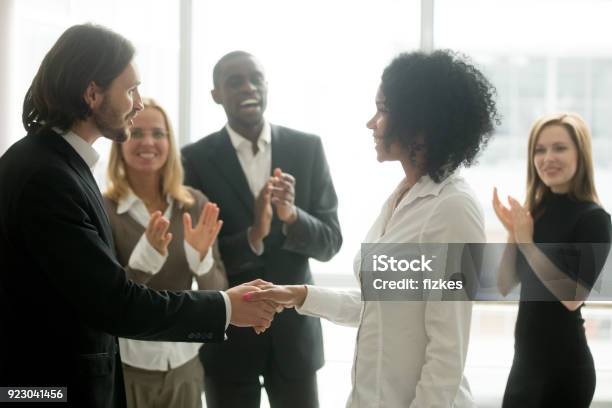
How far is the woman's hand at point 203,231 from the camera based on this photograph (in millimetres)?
2328

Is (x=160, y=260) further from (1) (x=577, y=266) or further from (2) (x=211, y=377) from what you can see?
(1) (x=577, y=266)

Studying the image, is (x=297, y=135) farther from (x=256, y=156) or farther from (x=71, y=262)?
(x=71, y=262)

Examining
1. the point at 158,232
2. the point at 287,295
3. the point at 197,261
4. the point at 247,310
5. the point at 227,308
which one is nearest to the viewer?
the point at 227,308

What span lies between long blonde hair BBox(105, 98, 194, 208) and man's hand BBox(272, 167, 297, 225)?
329 mm

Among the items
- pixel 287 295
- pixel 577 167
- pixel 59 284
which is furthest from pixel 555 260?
pixel 59 284

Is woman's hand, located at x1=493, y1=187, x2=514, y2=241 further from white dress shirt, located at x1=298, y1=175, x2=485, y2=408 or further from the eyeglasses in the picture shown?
the eyeglasses

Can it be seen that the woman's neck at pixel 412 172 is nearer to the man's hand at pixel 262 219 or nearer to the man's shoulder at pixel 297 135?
the man's hand at pixel 262 219

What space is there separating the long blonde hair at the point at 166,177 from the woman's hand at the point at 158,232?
0.24m

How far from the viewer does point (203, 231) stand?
235cm

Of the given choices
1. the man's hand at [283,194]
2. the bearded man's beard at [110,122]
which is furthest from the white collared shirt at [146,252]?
the bearded man's beard at [110,122]

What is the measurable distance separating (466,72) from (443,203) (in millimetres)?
333

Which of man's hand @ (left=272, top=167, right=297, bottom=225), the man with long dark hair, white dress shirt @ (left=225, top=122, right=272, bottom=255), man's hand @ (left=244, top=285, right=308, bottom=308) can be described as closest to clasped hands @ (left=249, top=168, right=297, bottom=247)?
man's hand @ (left=272, top=167, right=297, bottom=225)

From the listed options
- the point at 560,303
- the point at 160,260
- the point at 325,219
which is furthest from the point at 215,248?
the point at 560,303

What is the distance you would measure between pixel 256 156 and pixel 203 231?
1.38 feet
